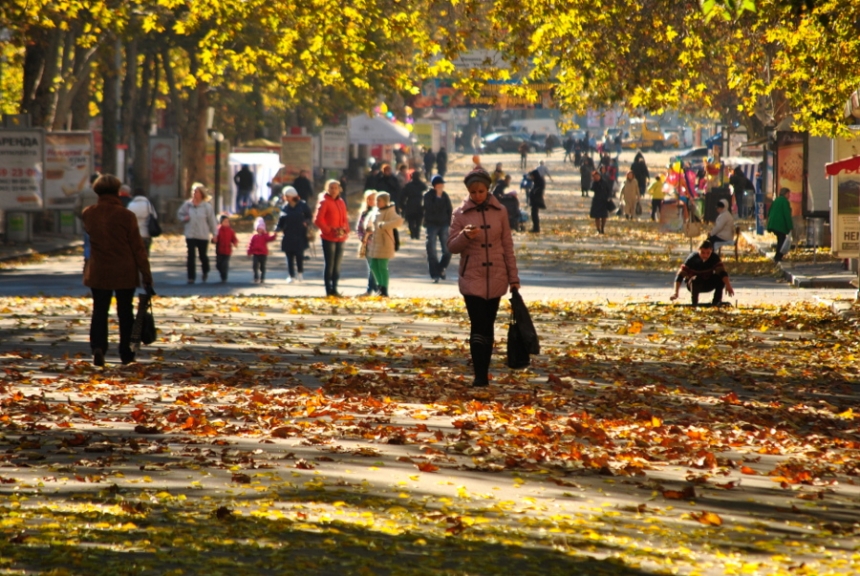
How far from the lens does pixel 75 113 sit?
136 ft

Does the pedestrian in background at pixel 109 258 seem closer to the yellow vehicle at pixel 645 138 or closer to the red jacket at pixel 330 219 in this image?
the red jacket at pixel 330 219

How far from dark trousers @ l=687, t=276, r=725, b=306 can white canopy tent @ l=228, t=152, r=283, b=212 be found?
3000 centimetres

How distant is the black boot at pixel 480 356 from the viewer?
11.3m

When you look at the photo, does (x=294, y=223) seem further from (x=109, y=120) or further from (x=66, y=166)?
(x=109, y=120)

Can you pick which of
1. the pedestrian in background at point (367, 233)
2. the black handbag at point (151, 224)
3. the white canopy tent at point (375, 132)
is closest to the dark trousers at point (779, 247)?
the pedestrian in background at point (367, 233)

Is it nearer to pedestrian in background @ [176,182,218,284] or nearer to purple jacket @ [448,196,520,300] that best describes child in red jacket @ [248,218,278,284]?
pedestrian in background @ [176,182,218,284]

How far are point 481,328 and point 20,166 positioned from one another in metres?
22.9

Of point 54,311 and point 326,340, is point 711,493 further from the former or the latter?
point 54,311

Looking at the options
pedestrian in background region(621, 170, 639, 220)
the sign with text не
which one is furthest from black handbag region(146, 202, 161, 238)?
pedestrian in background region(621, 170, 639, 220)

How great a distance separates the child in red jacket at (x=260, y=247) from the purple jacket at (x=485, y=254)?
13364 millimetres

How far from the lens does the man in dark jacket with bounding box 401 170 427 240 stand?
111 feet

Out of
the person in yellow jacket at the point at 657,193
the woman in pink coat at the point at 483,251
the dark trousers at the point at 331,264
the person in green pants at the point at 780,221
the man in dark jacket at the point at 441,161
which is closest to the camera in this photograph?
the woman in pink coat at the point at 483,251

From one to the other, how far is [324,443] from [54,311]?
10.6 m

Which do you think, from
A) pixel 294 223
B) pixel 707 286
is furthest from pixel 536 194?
pixel 707 286
